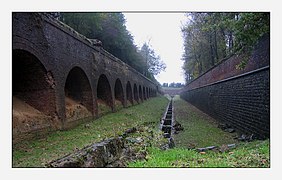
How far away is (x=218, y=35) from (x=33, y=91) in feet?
53.5

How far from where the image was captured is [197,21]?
19.5 meters

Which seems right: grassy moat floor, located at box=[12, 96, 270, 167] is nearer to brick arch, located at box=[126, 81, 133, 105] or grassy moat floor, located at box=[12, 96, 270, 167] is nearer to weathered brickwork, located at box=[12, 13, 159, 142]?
weathered brickwork, located at box=[12, 13, 159, 142]

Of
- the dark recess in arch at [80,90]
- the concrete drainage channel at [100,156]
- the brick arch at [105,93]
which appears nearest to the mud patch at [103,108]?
the brick arch at [105,93]

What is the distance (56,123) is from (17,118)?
1618 mm

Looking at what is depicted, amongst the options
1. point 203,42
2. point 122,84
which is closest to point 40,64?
point 122,84

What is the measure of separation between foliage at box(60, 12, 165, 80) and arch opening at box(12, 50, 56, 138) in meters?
6.46

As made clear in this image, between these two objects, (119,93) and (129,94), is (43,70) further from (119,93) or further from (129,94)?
(129,94)

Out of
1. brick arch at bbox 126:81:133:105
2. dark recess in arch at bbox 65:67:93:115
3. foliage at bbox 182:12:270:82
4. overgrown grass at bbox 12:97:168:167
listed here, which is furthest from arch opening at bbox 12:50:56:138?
brick arch at bbox 126:81:133:105

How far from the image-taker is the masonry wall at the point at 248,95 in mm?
8023

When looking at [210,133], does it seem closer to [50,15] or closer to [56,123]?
[56,123]

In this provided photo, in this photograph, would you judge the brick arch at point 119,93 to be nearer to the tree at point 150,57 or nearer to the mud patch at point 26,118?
the tree at point 150,57

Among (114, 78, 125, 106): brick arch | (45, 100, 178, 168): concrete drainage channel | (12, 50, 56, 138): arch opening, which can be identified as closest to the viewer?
(45, 100, 178, 168): concrete drainage channel

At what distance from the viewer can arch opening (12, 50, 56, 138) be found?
780 centimetres

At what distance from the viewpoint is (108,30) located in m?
21.2
